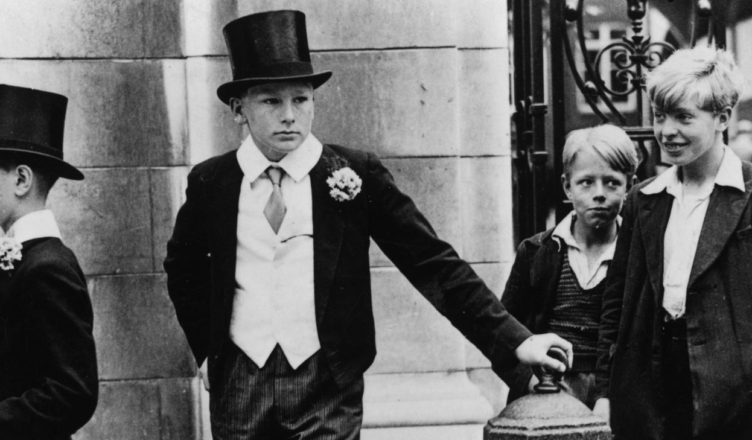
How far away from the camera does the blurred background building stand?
5484 mm

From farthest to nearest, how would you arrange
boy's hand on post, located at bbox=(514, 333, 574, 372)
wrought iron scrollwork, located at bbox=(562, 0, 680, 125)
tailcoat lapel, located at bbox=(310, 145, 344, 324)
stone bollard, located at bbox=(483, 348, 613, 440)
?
wrought iron scrollwork, located at bbox=(562, 0, 680, 125), tailcoat lapel, located at bbox=(310, 145, 344, 324), boy's hand on post, located at bbox=(514, 333, 574, 372), stone bollard, located at bbox=(483, 348, 613, 440)

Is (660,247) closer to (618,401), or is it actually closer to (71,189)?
(618,401)

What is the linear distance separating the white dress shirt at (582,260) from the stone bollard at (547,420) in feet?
4.37

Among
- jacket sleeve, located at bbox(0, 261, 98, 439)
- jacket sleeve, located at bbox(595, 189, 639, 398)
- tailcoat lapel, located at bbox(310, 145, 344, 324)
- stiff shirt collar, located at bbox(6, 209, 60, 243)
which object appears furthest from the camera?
jacket sleeve, located at bbox(595, 189, 639, 398)

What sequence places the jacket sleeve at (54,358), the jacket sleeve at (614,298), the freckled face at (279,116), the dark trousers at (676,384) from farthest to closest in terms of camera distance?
the jacket sleeve at (614,298), the dark trousers at (676,384), the freckled face at (279,116), the jacket sleeve at (54,358)

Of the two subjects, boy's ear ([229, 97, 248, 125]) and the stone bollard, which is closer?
the stone bollard

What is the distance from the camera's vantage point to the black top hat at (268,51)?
3.92m

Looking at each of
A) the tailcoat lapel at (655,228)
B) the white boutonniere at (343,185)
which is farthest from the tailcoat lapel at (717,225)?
the white boutonniere at (343,185)

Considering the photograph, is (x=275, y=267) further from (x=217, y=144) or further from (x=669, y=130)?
(x=217, y=144)

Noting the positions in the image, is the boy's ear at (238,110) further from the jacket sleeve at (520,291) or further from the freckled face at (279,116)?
the jacket sleeve at (520,291)

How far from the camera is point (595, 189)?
182 inches

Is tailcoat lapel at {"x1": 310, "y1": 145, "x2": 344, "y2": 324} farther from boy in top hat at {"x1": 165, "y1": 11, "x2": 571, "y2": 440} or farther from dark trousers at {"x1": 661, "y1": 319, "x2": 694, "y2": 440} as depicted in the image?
dark trousers at {"x1": 661, "y1": 319, "x2": 694, "y2": 440}

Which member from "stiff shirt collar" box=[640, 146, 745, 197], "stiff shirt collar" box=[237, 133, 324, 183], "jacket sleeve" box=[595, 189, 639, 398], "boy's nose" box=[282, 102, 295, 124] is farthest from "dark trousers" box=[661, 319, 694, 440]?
"boy's nose" box=[282, 102, 295, 124]

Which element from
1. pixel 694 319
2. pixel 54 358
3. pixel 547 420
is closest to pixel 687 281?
pixel 694 319
